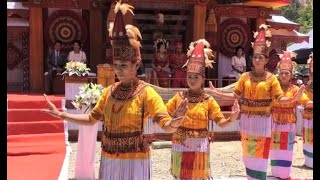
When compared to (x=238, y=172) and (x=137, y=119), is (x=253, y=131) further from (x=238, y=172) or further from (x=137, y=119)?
(x=137, y=119)

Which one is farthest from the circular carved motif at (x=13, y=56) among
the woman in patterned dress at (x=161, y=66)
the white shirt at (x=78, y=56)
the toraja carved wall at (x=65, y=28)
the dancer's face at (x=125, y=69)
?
the dancer's face at (x=125, y=69)

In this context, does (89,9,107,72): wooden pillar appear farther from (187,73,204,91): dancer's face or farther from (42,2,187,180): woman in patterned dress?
(42,2,187,180): woman in patterned dress

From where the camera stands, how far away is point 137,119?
3.87 m

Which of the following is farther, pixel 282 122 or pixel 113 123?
pixel 282 122

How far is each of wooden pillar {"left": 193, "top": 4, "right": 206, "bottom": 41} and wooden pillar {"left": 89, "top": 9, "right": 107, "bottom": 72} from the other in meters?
2.69

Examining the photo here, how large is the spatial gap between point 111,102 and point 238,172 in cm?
447

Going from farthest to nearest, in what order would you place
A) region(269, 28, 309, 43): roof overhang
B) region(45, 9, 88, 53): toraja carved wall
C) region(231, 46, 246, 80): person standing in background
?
region(269, 28, 309, 43): roof overhang < region(231, 46, 246, 80): person standing in background < region(45, 9, 88, 53): toraja carved wall

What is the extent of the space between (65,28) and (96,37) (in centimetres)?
92

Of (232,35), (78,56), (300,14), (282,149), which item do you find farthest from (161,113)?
(300,14)

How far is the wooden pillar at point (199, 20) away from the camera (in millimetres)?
12484

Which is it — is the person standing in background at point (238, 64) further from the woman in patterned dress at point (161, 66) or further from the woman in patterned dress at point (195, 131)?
the woman in patterned dress at point (195, 131)

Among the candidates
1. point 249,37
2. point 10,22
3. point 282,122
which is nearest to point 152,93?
point 282,122

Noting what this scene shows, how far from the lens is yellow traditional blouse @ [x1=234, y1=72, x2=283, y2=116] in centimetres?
598

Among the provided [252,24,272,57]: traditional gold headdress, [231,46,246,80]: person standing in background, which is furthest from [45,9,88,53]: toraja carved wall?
[252,24,272,57]: traditional gold headdress
